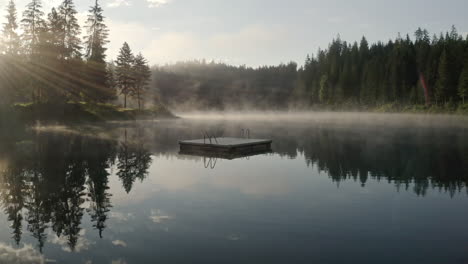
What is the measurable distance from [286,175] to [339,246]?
32.0ft

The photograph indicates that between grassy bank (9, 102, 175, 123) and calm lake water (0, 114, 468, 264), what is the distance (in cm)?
3505

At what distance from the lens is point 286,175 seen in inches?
730

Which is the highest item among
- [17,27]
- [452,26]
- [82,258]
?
[452,26]

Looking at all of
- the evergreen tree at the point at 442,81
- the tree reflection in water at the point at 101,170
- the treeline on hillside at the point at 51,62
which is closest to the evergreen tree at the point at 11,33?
the treeline on hillside at the point at 51,62

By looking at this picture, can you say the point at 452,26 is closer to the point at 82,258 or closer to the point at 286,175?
the point at 286,175

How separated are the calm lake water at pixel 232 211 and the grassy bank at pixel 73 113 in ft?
115

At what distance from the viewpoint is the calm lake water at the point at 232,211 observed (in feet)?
27.9

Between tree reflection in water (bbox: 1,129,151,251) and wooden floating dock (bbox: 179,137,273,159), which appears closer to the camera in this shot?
tree reflection in water (bbox: 1,129,151,251)

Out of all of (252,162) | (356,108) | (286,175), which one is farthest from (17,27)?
(356,108)

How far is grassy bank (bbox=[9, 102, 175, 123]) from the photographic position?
2096 inches

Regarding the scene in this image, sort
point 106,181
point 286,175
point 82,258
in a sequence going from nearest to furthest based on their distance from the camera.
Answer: point 82,258, point 106,181, point 286,175

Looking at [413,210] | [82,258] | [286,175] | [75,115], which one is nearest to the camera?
[82,258]

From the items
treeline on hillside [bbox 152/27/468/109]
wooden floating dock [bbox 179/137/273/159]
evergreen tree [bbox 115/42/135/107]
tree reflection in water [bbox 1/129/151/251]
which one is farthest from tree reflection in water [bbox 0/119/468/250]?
treeline on hillside [bbox 152/27/468/109]

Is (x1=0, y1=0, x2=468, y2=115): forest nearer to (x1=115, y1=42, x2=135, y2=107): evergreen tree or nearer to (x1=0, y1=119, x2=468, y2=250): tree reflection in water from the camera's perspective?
(x1=115, y1=42, x2=135, y2=107): evergreen tree
